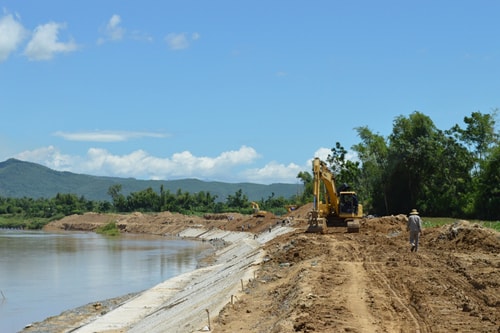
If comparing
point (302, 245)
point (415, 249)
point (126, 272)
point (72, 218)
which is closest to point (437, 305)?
point (415, 249)

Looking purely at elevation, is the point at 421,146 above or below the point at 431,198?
above

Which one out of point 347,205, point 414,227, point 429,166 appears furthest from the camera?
point 429,166

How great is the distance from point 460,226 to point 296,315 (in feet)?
60.6

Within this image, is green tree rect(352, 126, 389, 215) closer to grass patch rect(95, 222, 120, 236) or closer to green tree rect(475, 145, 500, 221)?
green tree rect(475, 145, 500, 221)

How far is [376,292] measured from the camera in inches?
561

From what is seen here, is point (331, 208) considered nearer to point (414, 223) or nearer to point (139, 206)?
point (414, 223)

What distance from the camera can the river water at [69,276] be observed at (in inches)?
1098

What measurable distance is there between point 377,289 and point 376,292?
484 millimetres

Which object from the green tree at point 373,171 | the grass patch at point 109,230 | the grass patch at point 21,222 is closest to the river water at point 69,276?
the green tree at point 373,171

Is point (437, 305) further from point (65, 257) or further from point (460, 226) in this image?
point (65, 257)

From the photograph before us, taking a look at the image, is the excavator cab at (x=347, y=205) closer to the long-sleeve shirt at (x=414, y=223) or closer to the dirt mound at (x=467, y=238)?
the dirt mound at (x=467, y=238)

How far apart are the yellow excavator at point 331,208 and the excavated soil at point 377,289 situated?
743 centimetres

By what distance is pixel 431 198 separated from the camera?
67000mm

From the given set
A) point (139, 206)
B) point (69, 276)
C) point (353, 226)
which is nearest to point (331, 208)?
point (353, 226)
